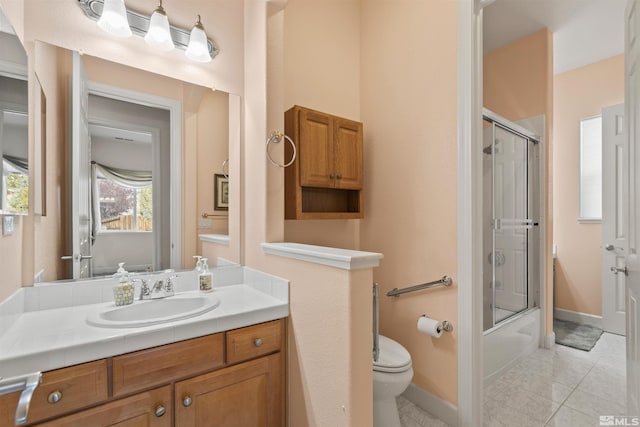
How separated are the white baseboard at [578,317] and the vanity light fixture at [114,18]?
4797mm

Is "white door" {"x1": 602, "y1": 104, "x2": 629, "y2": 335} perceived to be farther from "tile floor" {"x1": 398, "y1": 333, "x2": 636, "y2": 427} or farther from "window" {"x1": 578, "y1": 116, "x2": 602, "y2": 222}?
"tile floor" {"x1": 398, "y1": 333, "x2": 636, "y2": 427}

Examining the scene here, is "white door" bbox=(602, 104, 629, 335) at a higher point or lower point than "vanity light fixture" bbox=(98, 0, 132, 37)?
lower

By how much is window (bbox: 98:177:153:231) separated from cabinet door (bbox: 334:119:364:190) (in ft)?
3.87

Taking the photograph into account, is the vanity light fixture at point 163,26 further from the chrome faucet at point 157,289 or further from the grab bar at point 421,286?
the grab bar at point 421,286

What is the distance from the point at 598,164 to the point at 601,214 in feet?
1.86

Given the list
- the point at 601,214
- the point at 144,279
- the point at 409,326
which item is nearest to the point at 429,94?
the point at 409,326

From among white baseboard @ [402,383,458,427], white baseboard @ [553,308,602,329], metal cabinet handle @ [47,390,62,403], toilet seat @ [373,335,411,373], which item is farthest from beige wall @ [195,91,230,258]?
white baseboard @ [553,308,602,329]

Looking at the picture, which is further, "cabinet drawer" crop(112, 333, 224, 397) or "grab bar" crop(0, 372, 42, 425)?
"cabinet drawer" crop(112, 333, 224, 397)

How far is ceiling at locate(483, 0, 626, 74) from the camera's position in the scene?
244 cm

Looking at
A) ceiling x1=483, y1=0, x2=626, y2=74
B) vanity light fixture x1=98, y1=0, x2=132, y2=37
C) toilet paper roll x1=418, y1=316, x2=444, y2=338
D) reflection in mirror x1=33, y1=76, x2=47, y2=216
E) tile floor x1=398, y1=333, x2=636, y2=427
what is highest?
ceiling x1=483, y1=0, x2=626, y2=74

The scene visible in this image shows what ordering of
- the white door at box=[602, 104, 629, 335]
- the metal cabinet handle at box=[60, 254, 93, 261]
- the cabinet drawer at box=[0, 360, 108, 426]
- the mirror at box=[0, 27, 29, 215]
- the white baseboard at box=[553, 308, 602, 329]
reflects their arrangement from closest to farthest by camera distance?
1. the cabinet drawer at box=[0, 360, 108, 426]
2. the mirror at box=[0, 27, 29, 215]
3. the metal cabinet handle at box=[60, 254, 93, 261]
4. the white door at box=[602, 104, 629, 335]
5. the white baseboard at box=[553, 308, 602, 329]

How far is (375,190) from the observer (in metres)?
2.31

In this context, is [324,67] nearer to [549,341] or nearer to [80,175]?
[80,175]

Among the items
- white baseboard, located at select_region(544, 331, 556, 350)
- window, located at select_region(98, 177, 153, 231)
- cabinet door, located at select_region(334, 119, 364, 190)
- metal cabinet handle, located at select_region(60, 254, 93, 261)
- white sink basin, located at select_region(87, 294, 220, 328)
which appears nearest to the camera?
white sink basin, located at select_region(87, 294, 220, 328)
